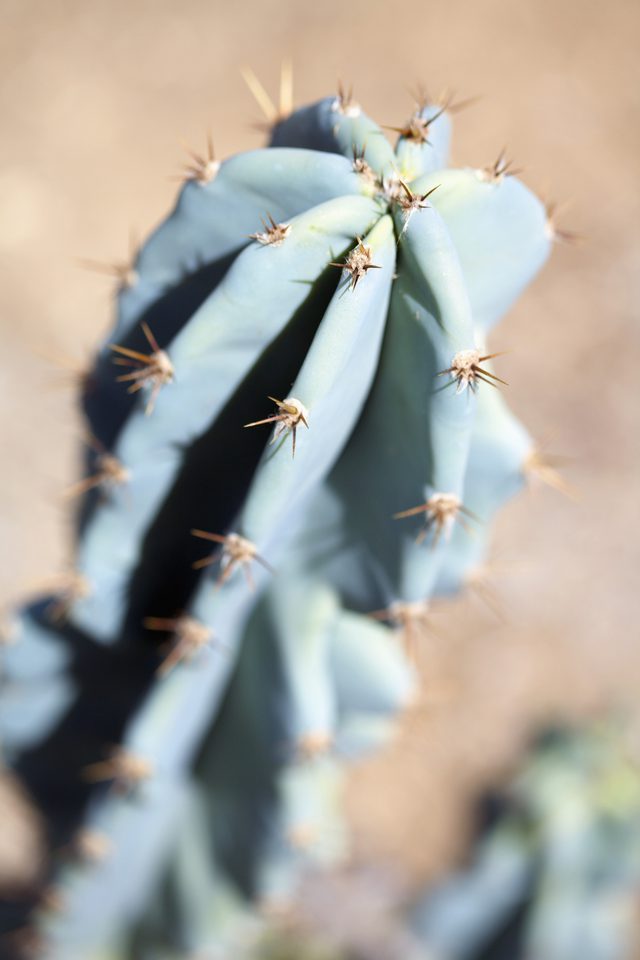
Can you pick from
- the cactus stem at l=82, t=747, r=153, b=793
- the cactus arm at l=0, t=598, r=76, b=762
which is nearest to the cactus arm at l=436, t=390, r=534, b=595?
the cactus stem at l=82, t=747, r=153, b=793

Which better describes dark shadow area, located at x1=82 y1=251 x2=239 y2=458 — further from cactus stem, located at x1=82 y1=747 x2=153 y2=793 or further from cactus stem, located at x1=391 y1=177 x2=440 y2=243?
cactus stem, located at x1=82 y1=747 x2=153 y2=793

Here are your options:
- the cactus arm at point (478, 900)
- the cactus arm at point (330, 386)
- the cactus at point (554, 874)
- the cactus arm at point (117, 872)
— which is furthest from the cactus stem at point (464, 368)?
the cactus arm at point (478, 900)

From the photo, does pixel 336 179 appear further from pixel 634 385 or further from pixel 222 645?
pixel 634 385

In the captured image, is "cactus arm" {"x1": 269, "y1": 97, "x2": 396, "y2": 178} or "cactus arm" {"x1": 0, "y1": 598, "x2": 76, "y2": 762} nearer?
"cactus arm" {"x1": 269, "y1": 97, "x2": 396, "y2": 178}

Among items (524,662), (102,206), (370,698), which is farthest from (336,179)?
(102,206)

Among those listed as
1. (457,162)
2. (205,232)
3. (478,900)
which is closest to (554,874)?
(478,900)

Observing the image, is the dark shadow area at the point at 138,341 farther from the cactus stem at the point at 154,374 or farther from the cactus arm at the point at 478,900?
the cactus arm at the point at 478,900

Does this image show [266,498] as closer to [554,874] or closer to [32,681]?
[32,681]
